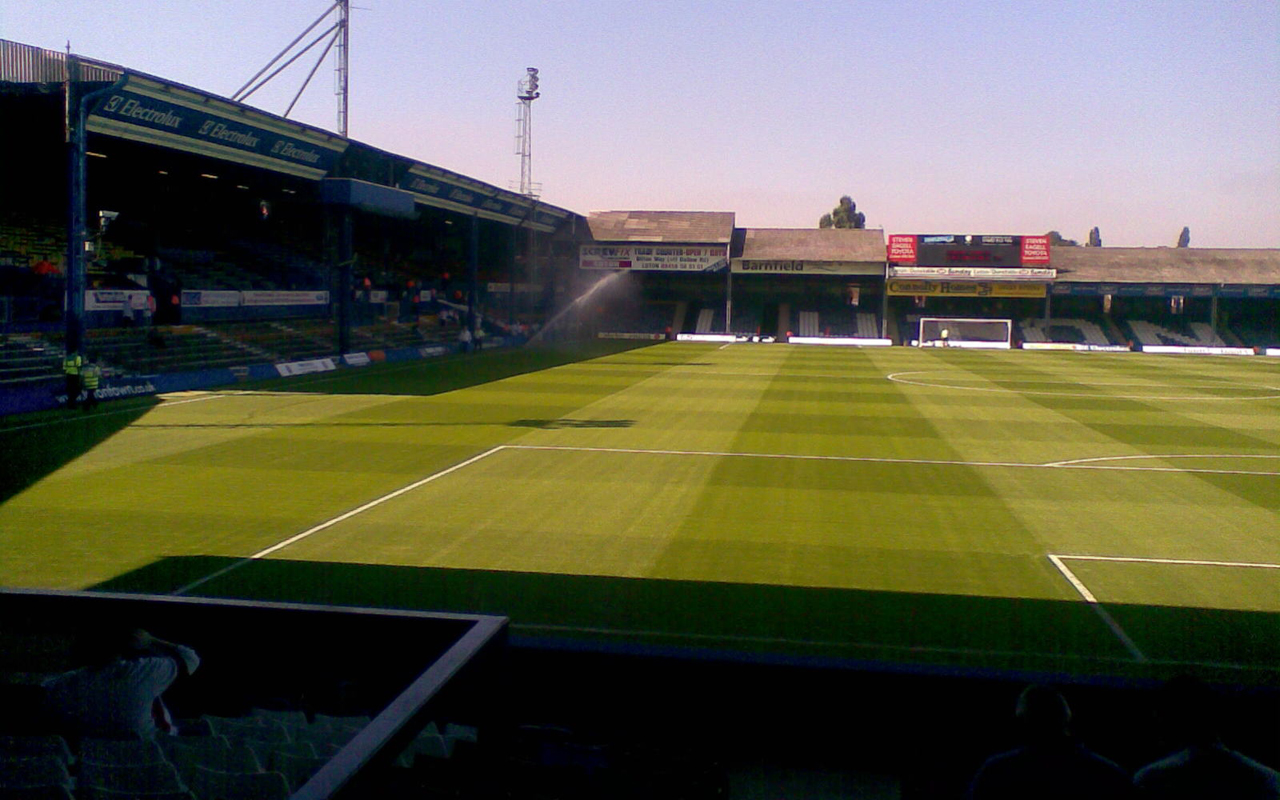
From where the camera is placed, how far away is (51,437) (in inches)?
724

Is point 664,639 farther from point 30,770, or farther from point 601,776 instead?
point 30,770

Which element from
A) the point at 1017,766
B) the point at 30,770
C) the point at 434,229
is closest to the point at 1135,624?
the point at 1017,766

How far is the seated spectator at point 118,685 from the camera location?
3848 millimetres

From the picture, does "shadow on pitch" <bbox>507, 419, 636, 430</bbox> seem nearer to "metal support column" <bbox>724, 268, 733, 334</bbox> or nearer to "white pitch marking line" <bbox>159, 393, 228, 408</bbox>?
"white pitch marking line" <bbox>159, 393, 228, 408</bbox>

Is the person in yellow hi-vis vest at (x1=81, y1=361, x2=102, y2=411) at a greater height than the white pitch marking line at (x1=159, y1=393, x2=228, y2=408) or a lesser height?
greater

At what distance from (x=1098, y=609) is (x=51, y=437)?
55.5ft

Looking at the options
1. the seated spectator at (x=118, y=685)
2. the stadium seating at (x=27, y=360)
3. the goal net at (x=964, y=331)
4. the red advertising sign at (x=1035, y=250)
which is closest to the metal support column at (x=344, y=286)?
the stadium seating at (x=27, y=360)

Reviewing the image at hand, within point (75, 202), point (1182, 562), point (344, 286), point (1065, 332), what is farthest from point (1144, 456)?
point (1065, 332)

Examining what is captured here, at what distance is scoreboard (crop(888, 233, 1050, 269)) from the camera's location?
65.3 m

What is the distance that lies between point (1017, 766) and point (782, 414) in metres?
20.4

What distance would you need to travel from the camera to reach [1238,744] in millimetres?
5328

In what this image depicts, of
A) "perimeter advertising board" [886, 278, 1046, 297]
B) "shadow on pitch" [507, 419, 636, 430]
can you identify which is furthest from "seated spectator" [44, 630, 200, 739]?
"perimeter advertising board" [886, 278, 1046, 297]

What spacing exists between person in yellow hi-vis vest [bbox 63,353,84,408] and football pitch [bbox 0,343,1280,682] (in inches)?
47.6

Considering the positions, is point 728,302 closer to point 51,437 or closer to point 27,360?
point 27,360
